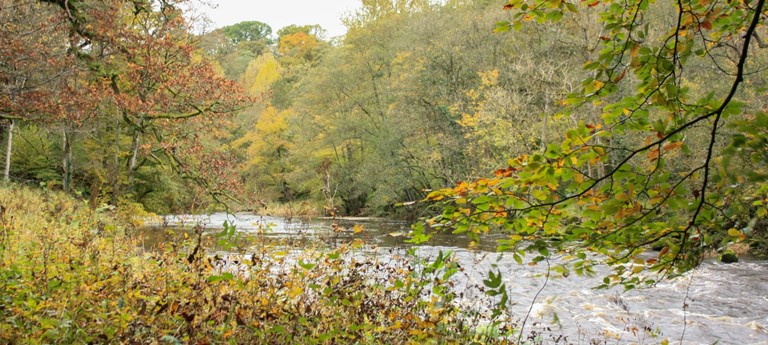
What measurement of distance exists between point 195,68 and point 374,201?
2196cm

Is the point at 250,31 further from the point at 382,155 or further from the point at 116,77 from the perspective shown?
the point at 116,77

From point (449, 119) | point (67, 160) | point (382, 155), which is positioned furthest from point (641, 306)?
point (67, 160)

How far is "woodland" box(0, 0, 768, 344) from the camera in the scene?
109 inches

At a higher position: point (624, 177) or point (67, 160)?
point (67, 160)

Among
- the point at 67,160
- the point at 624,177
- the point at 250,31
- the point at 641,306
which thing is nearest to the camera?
the point at 624,177

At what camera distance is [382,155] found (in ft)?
111

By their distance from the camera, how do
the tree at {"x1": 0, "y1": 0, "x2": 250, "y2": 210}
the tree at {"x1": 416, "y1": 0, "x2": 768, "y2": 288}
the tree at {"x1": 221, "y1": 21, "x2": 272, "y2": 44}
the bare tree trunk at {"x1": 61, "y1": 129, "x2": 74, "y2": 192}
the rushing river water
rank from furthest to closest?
the tree at {"x1": 221, "y1": 21, "x2": 272, "y2": 44}, the bare tree trunk at {"x1": 61, "y1": 129, "x2": 74, "y2": 192}, the tree at {"x1": 0, "y1": 0, "x2": 250, "y2": 210}, the rushing river water, the tree at {"x1": 416, "y1": 0, "x2": 768, "y2": 288}

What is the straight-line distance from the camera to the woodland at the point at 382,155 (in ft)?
9.05

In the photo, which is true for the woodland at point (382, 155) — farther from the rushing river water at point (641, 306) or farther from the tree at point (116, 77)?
the rushing river water at point (641, 306)

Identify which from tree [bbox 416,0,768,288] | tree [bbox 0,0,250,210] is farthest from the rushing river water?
tree [bbox 416,0,768,288]

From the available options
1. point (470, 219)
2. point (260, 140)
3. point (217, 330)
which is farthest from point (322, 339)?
point (260, 140)

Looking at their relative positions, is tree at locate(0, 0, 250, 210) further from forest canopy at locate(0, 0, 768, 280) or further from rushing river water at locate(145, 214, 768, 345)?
rushing river water at locate(145, 214, 768, 345)

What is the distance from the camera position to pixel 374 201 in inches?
1356

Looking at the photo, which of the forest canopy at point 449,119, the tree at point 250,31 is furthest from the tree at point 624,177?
the tree at point 250,31
